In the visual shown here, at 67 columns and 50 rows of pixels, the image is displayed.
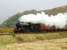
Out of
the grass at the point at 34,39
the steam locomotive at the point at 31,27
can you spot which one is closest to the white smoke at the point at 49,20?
the steam locomotive at the point at 31,27

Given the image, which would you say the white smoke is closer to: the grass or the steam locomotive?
the steam locomotive

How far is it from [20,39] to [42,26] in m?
4.09

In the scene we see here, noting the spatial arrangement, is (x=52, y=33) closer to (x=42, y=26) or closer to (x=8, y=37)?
(x=42, y=26)

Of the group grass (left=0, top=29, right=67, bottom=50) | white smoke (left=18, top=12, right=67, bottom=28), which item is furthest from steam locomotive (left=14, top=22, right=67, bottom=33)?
grass (left=0, top=29, right=67, bottom=50)

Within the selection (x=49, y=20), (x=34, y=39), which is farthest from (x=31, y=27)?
(x=34, y=39)

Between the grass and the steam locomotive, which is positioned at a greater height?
the steam locomotive

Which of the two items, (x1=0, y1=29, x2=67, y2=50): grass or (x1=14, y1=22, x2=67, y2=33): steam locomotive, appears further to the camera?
(x1=14, y1=22, x2=67, y2=33): steam locomotive

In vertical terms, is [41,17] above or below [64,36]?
above

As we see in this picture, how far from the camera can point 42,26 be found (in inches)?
1134

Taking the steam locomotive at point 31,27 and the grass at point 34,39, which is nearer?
the grass at point 34,39

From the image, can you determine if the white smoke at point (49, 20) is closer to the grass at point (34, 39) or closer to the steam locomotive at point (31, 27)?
the steam locomotive at point (31, 27)

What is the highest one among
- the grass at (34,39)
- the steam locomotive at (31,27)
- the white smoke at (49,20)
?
the white smoke at (49,20)

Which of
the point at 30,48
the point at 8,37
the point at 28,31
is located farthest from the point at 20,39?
the point at 30,48

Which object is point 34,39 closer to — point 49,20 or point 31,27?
point 31,27
